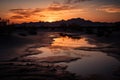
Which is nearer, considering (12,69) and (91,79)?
(91,79)

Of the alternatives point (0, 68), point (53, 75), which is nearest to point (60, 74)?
point (53, 75)

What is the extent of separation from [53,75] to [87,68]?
270cm

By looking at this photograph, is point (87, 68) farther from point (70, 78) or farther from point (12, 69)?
point (12, 69)

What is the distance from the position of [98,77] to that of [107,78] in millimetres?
382

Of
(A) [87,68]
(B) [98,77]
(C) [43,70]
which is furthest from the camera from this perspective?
(A) [87,68]

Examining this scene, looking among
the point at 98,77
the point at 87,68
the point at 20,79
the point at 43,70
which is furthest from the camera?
the point at 87,68

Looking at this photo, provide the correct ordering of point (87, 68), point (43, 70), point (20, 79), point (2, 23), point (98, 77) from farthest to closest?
point (2, 23) → point (87, 68) → point (43, 70) → point (98, 77) → point (20, 79)

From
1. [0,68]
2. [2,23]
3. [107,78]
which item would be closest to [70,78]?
[107,78]

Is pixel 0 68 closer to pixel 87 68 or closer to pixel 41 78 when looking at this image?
Answer: pixel 41 78

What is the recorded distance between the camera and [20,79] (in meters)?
9.59

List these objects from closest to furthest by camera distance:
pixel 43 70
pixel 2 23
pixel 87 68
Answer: pixel 43 70 < pixel 87 68 < pixel 2 23

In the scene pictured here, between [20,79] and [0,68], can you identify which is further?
[0,68]

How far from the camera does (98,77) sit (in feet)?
33.6

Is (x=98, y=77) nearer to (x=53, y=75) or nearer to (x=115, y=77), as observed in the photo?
(x=115, y=77)
